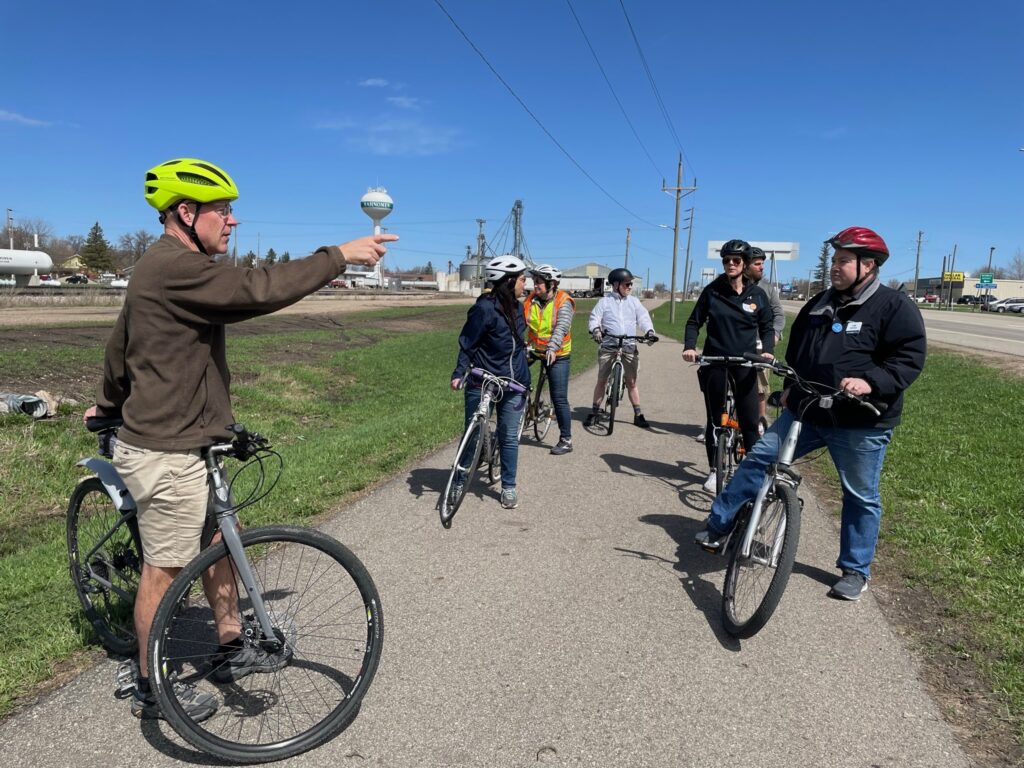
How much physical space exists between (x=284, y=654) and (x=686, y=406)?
9.07 metres

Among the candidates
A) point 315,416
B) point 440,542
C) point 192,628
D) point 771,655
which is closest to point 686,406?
point 315,416

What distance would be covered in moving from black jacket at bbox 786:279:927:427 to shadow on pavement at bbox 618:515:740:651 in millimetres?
1184

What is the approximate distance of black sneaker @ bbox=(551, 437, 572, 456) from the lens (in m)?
7.61

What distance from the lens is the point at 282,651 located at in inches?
112

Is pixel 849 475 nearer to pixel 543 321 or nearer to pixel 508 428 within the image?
pixel 508 428

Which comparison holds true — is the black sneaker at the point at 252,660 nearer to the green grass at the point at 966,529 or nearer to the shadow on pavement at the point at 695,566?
the shadow on pavement at the point at 695,566

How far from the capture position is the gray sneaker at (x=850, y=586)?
13.1 feet

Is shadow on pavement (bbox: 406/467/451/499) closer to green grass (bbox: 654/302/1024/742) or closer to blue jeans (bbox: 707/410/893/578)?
blue jeans (bbox: 707/410/893/578)

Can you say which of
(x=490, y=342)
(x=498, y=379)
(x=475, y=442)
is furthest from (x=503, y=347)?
(x=475, y=442)

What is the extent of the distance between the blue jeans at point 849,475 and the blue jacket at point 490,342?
2.13 m

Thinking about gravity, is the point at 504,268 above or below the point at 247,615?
above

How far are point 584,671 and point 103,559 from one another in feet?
7.75

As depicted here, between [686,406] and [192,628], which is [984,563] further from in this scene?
[686,406]

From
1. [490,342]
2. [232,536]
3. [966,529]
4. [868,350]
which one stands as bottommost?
[966,529]
